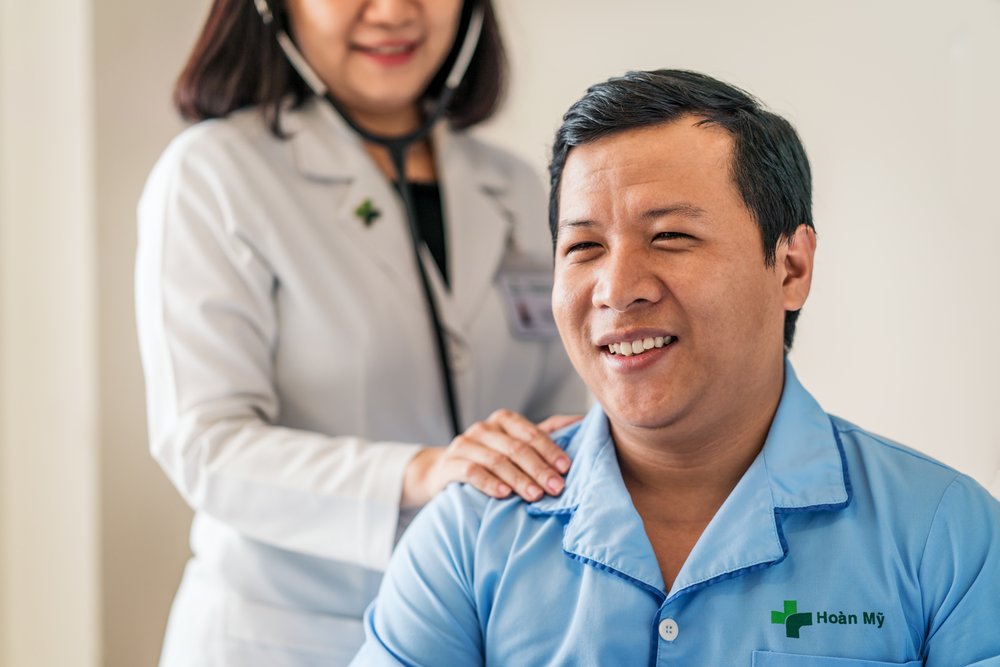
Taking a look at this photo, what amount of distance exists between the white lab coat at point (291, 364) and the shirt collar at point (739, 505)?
0.37 metres

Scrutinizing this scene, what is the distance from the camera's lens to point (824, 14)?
165cm

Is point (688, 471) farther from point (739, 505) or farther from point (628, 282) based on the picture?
point (628, 282)

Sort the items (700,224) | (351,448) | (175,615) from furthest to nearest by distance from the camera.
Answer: (175,615)
(351,448)
(700,224)

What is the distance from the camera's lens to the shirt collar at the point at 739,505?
1.17 meters

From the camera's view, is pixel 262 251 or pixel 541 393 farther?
pixel 541 393

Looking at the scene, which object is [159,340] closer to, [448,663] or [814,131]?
[448,663]

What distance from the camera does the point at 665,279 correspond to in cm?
117

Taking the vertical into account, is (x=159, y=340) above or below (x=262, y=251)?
below

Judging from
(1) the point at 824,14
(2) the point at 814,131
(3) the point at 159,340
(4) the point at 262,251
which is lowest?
(3) the point at 159,340

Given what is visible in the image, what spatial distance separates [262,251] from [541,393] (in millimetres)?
589

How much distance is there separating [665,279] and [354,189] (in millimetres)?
760

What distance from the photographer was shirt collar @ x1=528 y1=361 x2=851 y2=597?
3.85ft

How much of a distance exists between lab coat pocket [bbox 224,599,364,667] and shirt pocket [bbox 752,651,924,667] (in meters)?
0.75

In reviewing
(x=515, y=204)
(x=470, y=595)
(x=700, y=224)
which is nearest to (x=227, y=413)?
(x=470, y=595)
